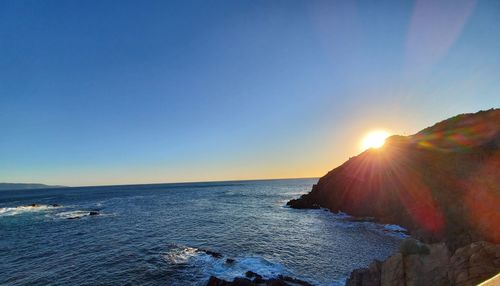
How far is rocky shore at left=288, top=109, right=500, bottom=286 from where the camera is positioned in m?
14.8

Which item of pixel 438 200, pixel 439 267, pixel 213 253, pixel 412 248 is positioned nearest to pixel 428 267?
pixel 439 267

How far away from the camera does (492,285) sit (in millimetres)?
3125

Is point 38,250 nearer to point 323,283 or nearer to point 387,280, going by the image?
point 323,283

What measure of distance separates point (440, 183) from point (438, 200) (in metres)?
2.58

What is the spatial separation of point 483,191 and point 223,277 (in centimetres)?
3245

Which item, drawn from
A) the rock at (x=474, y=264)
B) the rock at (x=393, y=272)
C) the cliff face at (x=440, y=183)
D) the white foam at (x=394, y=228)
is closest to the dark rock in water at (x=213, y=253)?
the rock at (x=393, y=272)

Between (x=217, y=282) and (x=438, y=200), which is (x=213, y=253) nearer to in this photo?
(x=217, y=282)

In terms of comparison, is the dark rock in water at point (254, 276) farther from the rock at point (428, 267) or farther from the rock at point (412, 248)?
the rock at point (412, 248)

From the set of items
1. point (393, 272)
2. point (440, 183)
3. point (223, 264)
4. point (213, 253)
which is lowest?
point (223, 264)

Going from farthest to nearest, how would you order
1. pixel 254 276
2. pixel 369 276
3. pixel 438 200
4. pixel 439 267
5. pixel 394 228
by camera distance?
pixel 394 228
pixel 438 200
pixel 254 276
pixel 369 276
pixel 439 267

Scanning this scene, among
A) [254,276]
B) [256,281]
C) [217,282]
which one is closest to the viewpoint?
[217,282]

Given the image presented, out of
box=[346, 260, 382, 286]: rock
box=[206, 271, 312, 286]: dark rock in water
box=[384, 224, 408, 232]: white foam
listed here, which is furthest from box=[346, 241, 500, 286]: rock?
box=[384, 224, 408, 232]: white foam

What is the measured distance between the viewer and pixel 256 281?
22.1 meters

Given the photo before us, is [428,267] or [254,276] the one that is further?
[254,276]
